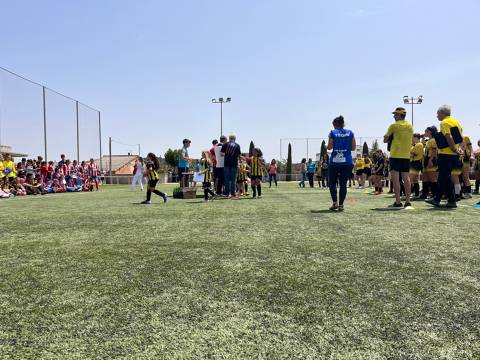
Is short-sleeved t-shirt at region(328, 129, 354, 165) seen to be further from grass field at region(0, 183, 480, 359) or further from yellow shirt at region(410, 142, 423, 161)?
yellow shirt at region(410, 142, 423, 161)

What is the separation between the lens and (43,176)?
1894 centimetres

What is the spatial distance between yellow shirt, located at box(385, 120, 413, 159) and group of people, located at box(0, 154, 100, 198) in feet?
44.0

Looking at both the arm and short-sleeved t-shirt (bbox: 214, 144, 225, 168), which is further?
short-sleeved t-shirt (bbox: 214, 144, 225, 168)

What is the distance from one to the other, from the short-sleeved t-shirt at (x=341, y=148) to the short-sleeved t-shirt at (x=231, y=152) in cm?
398

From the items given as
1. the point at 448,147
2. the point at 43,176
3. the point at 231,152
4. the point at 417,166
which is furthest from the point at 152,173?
the point at 43,176

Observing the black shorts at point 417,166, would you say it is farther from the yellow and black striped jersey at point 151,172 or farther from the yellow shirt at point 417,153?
the yellow and black striped jersey at point 151,172

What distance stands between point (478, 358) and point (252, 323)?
3.32ft

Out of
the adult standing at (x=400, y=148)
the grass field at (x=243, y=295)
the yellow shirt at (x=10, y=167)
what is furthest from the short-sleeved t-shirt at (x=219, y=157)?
the yellow shirt at (x=10, y=167)

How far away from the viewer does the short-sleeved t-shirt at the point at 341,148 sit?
7.32m

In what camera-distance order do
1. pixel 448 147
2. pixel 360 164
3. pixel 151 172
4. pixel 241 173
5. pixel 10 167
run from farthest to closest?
pixel 360 164
pixel 10 167
pixel 241 173
pixel 151 172
pixel 448 147

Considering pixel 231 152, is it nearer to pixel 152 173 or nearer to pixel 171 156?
pixel 152 173

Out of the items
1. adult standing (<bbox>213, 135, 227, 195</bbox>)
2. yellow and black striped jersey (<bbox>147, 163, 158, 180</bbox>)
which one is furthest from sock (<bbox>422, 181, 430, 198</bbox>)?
yellow and black striped jersey (<bbox>147, 163, 158, 180</bbox>)

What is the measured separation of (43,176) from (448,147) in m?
17.4

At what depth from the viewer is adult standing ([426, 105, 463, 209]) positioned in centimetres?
736
